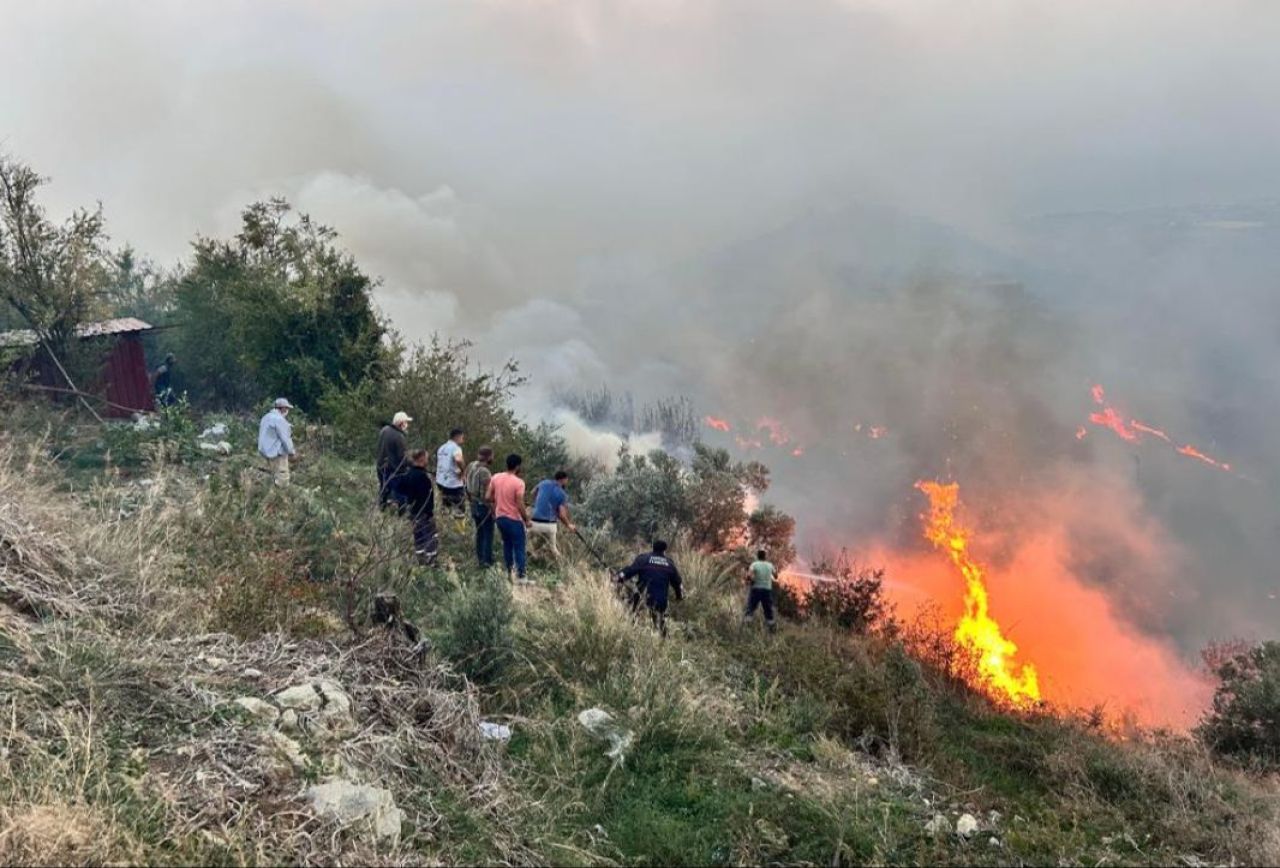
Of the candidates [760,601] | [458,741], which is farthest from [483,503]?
[458,741]

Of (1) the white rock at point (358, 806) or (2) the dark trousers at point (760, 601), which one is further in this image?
(2) the dark trousers at point (760, 601)

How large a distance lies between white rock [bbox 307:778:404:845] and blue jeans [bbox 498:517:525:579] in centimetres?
527

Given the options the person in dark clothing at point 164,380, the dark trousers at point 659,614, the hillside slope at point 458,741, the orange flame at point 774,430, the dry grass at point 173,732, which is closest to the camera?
the dry grass at point 173,732

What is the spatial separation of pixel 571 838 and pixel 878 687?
3.95m

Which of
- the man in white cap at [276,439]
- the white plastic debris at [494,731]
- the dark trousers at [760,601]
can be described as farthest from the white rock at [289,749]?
the dark trousers at [760,601]

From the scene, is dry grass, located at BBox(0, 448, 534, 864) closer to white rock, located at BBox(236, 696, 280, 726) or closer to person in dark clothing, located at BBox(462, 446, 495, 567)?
white rock, located at BBox(236, 696, 280, 726)

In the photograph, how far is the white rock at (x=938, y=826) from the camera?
440 centimetres

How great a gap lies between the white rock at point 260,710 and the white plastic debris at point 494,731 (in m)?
1.30

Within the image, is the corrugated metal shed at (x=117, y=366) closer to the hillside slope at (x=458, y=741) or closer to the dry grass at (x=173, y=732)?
the hillside slope at (x=458, y=741)

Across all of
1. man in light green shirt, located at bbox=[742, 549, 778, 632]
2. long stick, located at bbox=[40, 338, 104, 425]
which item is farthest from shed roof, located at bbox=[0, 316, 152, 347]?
man in light green shirt, located at bbox=[742, 549, 778, 632]

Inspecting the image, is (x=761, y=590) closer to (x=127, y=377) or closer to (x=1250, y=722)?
(x=1250, y=722)

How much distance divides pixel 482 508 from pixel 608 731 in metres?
5.15

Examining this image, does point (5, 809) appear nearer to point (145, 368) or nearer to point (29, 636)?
point (29, 636)

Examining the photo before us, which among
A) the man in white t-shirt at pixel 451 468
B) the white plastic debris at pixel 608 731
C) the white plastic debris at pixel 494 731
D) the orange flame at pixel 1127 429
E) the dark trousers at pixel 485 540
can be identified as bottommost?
the white plastic debris at pixel 494 731
